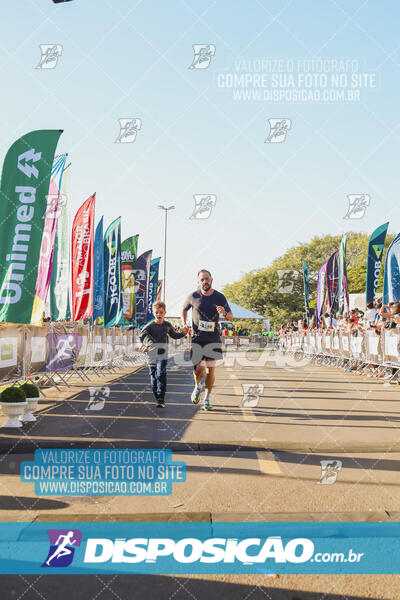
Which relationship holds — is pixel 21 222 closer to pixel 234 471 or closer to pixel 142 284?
pixel 234 471

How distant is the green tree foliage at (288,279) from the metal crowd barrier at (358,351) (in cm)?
4754

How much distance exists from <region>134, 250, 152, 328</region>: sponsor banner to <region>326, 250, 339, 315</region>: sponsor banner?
8192mm

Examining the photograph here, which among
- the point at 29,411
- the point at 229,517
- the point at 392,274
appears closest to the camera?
the point at 229,517

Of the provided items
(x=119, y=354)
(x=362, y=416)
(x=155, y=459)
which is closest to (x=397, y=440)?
(x=362, y=416)

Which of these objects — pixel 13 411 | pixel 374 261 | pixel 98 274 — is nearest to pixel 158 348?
pixel 13 411

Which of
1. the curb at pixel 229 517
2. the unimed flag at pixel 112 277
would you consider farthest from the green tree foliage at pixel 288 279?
the curb at pixel 229 517

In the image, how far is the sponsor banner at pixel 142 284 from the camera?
2717 cm

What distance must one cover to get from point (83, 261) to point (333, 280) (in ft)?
43.3

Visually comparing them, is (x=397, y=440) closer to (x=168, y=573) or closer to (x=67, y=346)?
(x=168, y=573)

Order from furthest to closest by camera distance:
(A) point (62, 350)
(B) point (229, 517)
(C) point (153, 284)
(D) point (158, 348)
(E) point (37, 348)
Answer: (C) point (153, 284)
(A) point (62, 350)
(E) point (37, 348)
(D) point (158, 348)
(B) point (229, 517)

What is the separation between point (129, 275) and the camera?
25578 mm

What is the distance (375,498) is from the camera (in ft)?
14.8

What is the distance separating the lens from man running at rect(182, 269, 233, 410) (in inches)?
390

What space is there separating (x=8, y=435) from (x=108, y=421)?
1.68 m
